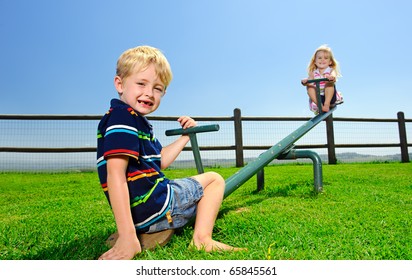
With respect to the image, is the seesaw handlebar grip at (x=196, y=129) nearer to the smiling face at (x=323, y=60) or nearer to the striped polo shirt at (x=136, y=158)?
the striped polo shirt at (x=136, y=158)

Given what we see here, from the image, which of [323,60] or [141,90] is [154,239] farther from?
[323,60]

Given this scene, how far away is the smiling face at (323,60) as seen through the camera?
4461 mm

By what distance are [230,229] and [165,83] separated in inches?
37.9

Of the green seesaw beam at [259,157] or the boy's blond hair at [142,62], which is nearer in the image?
the boy's blond hair at [142,62]

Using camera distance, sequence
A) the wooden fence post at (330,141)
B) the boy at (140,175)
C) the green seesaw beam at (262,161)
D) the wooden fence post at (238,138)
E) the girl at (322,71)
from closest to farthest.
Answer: the boy at (140,175), the green seesaw beam at (262,161), the girl at (322,71), the wooden fence post at (238,138), the wooden fence post at (330,141)

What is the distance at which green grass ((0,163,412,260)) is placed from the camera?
1.72 m

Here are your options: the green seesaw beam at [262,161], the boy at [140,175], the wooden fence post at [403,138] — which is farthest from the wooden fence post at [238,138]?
the boy at [140,175]

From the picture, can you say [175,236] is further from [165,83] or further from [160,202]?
[165,83]

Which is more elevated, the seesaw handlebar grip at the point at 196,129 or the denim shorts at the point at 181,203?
the seesaw handlebar grip at the point at 196,129

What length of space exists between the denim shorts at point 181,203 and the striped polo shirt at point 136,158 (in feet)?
0.15

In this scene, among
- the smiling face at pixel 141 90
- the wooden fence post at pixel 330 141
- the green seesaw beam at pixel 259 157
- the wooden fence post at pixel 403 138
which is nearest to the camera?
the smiling face at pixel 141 90

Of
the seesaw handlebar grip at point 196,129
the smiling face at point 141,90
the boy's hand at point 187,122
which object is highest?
the smiling face at point 141,90

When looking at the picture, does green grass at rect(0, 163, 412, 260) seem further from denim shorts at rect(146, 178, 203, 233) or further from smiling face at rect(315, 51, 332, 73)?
smiling face at rect(315, 51, 332, 73)
